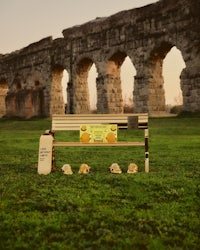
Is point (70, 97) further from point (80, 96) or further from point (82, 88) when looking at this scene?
point (82, 88)

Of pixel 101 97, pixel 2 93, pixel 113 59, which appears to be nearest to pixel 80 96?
pixel 101 97

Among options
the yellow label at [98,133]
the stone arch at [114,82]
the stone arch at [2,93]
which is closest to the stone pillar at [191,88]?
the stone arch at [114,82]

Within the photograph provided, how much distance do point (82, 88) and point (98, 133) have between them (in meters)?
18.3

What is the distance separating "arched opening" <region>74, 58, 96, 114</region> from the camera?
2316 cm

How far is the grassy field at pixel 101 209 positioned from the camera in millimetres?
2887

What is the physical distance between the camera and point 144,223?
3.22m

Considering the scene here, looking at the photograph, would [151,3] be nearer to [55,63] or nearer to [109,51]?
[109,51]

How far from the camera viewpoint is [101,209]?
11.5ft

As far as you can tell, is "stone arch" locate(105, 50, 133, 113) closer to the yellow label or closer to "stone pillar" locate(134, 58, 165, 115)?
"stone pillar" locate(134, 58, 165, 115)

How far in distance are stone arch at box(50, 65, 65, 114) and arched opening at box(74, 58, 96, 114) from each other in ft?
7.03

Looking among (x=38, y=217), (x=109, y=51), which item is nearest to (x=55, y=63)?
(x=109, y=51)

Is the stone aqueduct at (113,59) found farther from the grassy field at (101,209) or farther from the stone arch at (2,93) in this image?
the grassy field at (101,209)

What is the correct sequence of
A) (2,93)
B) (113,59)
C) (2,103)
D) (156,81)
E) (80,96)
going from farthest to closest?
(2,93), (2,103), (80,96), (113,59), (156,81)

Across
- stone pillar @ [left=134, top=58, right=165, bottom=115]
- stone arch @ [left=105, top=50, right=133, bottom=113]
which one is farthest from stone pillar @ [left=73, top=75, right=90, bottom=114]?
stone pillar @ [left=134, top=58, right=165, bottom=115]
